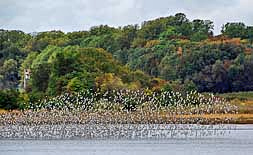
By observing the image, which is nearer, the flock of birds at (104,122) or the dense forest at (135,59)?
the flock of birds at (104,122)

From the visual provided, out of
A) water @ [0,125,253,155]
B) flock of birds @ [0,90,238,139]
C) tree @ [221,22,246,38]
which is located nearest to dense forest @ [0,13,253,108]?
tree @ [221,22,246,38]

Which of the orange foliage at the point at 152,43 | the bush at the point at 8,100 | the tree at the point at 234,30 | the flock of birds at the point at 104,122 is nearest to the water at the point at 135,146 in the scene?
the flock of birds at the point at 104,122

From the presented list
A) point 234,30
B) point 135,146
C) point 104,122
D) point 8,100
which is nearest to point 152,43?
point 234,30

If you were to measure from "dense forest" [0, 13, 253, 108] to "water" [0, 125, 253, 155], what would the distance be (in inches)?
803

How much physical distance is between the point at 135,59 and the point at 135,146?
4934 cm

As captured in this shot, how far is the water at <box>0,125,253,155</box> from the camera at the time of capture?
30109 millimetres

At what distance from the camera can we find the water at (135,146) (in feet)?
98.8

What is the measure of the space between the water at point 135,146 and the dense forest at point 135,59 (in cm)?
2039

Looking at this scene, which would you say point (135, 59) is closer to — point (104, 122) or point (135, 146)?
point (104, 122)

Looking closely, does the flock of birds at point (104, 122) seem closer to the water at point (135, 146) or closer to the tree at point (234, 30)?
the water at point (135, 146)

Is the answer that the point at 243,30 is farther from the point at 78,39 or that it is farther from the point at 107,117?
the point at 107,117

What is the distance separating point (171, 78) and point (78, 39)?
24.0 m

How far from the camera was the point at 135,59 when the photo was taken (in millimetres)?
81625

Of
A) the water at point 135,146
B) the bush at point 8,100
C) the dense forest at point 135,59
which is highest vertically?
the dense forest at point 135,59
